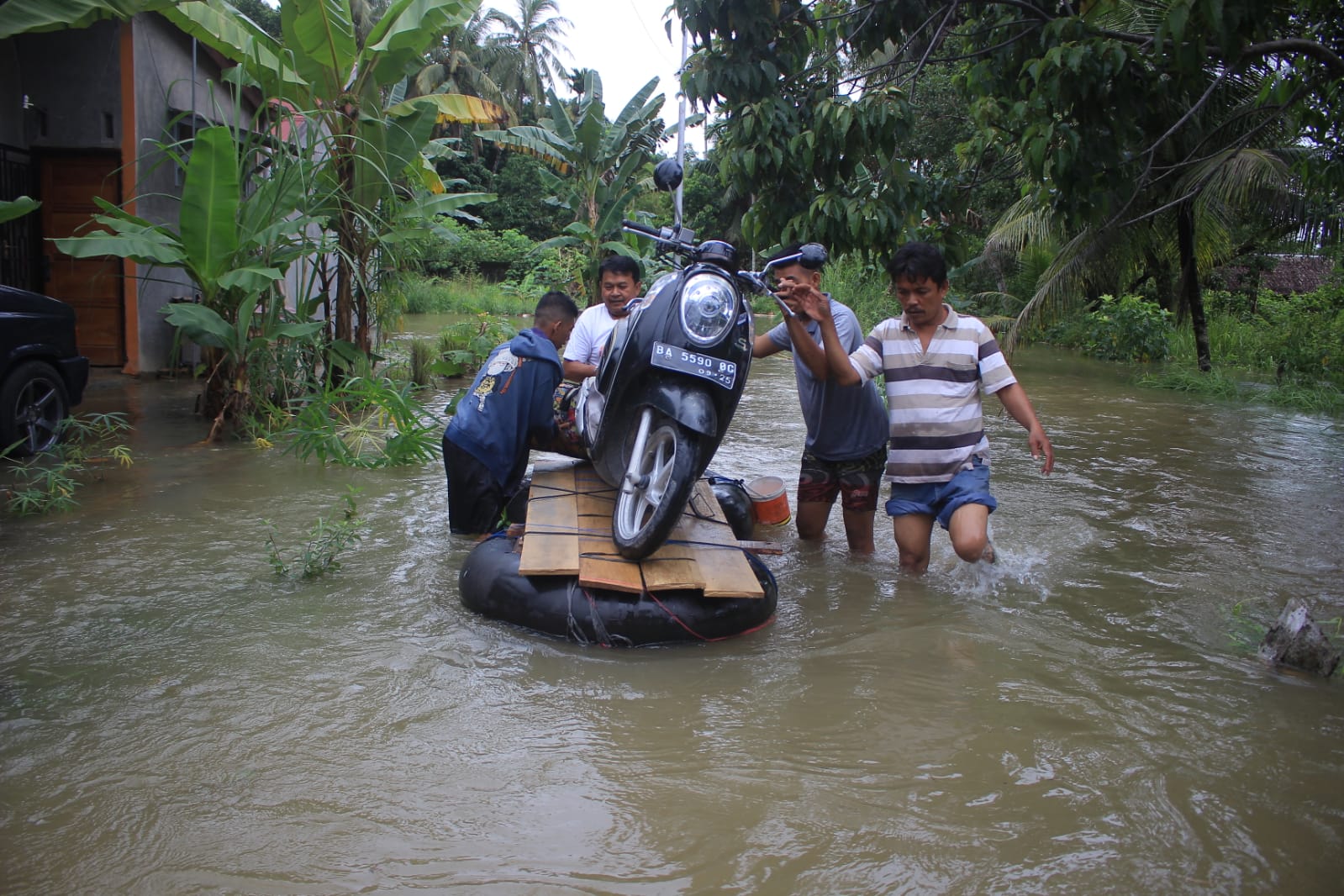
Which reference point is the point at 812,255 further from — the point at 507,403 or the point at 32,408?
the point at 32,408

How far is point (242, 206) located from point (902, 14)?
498cm

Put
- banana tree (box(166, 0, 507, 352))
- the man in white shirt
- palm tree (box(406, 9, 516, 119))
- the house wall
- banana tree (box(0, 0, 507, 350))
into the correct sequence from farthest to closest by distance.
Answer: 1. palm tree (box(406, 9, 516, 119))
2. the house wall
3. banana tree (box(166, 0, 507, 352))
4. banana tree (box(0, 0, 507, 350))
5. the man in white shirt

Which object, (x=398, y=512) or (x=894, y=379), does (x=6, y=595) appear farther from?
(x=894, y=379)

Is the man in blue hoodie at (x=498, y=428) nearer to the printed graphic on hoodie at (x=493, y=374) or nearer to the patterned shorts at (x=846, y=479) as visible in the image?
the printed graphic on hoodie at (x=493, y=374)

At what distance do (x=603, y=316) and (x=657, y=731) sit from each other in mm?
3251

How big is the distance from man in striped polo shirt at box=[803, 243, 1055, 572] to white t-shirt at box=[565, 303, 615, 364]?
170 cm

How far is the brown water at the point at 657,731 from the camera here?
2568 millimetres

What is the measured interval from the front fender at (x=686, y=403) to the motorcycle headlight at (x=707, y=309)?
202mm

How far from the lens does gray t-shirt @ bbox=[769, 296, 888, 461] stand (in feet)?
16.9

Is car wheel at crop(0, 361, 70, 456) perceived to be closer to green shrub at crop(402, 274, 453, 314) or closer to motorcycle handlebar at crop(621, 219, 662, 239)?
motorcycle handlebar at crop(621, 219, 662, 239)

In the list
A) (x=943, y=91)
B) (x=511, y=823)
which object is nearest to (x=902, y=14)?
(x=511, y=823)

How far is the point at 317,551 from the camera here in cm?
481

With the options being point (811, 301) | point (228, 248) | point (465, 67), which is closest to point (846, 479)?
point (811, 301)

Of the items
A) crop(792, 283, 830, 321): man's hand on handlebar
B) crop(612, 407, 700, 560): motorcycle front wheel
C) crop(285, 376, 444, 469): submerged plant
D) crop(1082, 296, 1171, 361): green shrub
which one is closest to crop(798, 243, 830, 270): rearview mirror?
crop(792, 283, 830, 321): man's hand on handlebar
